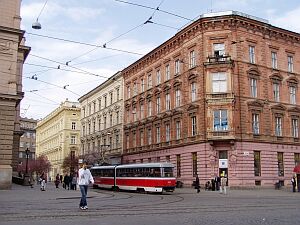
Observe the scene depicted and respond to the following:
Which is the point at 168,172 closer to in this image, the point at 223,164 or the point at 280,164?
the point at 223,164

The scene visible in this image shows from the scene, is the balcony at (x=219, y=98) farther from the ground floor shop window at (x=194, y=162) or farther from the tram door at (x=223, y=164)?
the ground floor shop window at (x=194, y=162)

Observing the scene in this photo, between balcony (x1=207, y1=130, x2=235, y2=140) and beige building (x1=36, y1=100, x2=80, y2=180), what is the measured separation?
56.0 meters

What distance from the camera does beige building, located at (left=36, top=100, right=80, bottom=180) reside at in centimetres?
9438

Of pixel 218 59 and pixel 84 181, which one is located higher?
pixel 218 59

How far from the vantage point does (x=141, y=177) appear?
35969 millimetres

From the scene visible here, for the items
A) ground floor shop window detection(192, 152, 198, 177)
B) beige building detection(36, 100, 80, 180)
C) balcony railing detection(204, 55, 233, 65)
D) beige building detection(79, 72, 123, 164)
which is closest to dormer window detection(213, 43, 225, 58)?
balcony railing detection(204, 55, 233, 65)

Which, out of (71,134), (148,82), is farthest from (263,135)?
(71,134)

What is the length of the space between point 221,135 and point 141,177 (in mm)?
10339

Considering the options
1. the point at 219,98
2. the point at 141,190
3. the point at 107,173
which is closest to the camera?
the point at 141,190

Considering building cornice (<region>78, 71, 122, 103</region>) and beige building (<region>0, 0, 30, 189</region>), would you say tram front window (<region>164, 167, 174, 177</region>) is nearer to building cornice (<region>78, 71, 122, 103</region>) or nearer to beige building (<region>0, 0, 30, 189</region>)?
beige building (<region>0, 0, 30, 189</region>)

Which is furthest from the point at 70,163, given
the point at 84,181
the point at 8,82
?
the point at 84,181

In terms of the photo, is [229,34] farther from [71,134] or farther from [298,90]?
[71,134]

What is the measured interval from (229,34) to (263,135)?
11.4 meters

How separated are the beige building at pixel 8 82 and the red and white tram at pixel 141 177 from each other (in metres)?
10.9
